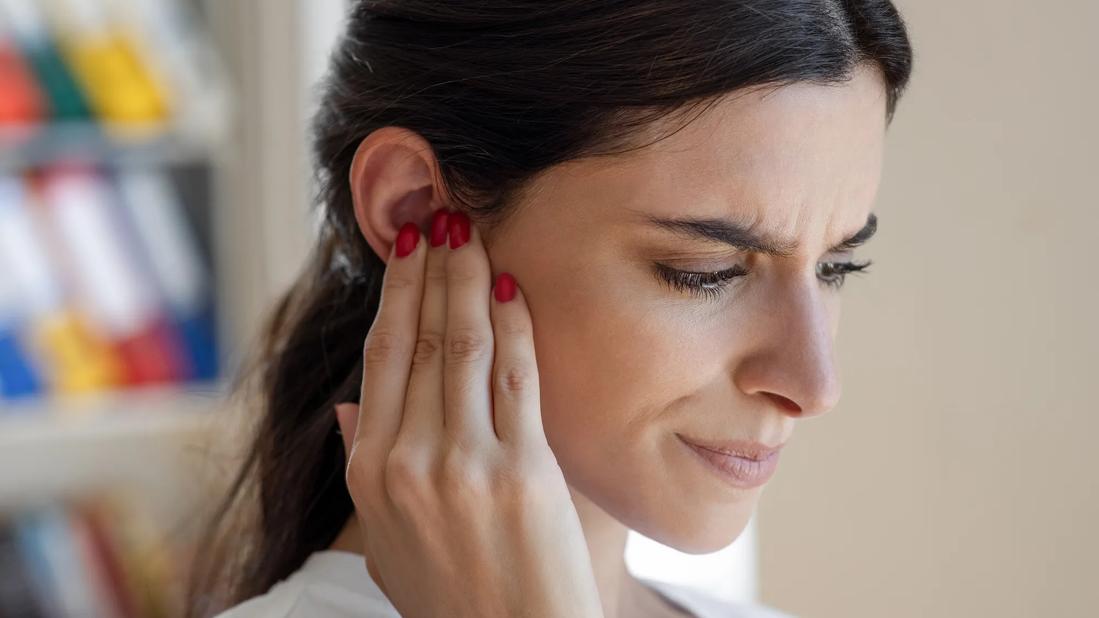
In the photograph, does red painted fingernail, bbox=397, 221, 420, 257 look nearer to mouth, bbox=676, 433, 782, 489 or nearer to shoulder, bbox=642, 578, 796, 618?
mouth, bbox=676, 433, 782, 489

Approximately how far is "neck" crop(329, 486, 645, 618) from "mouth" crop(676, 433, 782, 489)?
0.15 m

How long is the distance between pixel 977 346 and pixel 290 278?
5.17 feet

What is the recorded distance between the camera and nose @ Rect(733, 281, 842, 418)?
103cm

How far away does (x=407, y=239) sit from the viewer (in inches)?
44.9

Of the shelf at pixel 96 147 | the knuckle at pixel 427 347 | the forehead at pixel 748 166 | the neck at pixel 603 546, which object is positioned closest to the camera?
the forehead at pixel 748 166

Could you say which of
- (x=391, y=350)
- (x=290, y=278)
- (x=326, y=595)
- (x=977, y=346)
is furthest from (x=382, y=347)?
(x=290, y=278)

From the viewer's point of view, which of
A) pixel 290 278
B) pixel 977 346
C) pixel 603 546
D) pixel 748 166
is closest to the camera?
pixel 748 166

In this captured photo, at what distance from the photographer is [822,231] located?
1050 mm

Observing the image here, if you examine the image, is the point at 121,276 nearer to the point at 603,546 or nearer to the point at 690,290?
the point at 603,546

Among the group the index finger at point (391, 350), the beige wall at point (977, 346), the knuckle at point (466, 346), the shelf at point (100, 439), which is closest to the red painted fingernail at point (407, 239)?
the index finger at point (391, 350)

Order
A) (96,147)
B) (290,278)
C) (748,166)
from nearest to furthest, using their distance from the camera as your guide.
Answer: (748,166) < (96,147) < (290,278)

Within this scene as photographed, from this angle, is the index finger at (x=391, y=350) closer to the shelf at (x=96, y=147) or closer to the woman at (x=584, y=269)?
the woman at (x=584, y=269)

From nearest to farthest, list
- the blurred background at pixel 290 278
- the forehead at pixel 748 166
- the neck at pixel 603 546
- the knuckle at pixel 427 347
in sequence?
1. the forehead at pixel 748 166
2. the knuckle at pixel 427 347
3. the neck at pixel 603 546
4. the blurred background at pixel 290 278

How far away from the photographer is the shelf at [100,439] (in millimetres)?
2498
